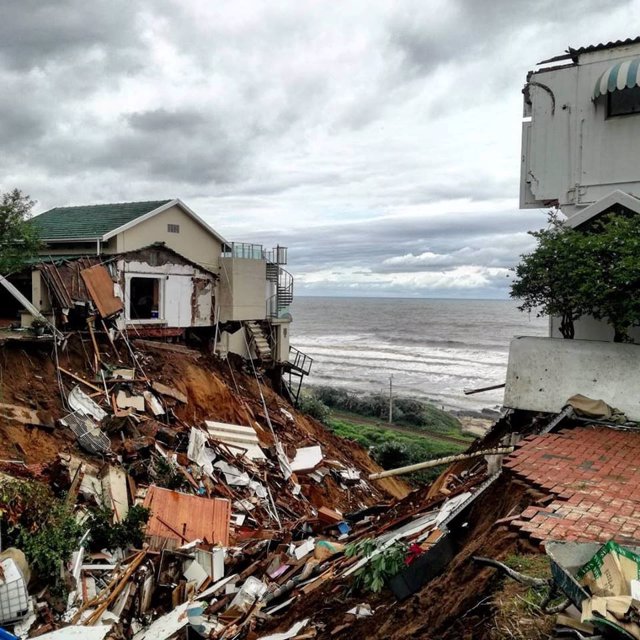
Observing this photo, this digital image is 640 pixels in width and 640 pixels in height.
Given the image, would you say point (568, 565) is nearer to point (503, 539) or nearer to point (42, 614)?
point (503, 539)

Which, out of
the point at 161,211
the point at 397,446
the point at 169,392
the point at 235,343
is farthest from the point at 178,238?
the point at 397,446

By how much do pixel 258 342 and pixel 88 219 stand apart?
843 centimetres

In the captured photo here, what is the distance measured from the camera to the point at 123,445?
12.6 meters

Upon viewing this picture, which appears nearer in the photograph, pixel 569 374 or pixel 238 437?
pixel 569 374

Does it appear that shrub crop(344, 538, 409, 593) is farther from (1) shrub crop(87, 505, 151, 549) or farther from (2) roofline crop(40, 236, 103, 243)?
(2) roofline crop(40, 236, 103, 243)

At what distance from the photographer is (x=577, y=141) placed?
14742 millimetres

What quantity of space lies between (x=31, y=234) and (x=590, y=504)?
16.1 m

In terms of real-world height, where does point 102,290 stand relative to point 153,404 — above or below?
above

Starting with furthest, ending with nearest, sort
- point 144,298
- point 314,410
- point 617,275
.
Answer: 1. point 314,410
2. point 144,298
3. point 617,275

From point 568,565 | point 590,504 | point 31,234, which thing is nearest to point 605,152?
point 590,504

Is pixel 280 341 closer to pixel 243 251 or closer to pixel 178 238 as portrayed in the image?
pixel 243 251

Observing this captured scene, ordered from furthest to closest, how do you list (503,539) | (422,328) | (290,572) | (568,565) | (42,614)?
1. (422,328)
2. (290,572)
3. (42,614)
4. (503,539)
5. (568,565)

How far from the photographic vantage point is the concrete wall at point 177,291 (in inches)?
753

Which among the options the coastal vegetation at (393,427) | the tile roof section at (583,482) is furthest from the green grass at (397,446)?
the tile roof section at (583,482)
